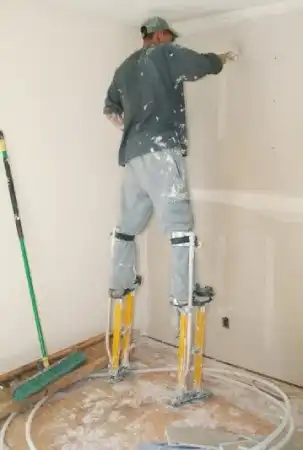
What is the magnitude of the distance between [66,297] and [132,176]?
89 centimetres

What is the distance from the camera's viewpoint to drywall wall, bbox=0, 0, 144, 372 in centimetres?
269

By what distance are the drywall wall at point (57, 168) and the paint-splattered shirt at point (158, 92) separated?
44 centimetres

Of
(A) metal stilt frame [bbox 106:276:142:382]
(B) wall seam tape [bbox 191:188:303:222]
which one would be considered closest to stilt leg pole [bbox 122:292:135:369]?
(A) metal stilt frame [bbox 106:276:142:382]

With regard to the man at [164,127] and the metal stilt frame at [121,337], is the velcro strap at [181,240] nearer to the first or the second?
the man at [164,127]

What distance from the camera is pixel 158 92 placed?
8.29ft

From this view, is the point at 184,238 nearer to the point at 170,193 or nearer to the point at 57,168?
the point at 170,193

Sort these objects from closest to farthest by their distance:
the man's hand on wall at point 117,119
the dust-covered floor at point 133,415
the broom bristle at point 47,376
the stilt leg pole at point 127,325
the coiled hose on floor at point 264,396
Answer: the coiled hose on floor at point 264,396 → the dust-covered floor at point 133,415 → the broom bristle at point 47,376 → the man's hand on wall at point 117,119 → the stilt leg pole at point 127,325

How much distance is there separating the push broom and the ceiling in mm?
845

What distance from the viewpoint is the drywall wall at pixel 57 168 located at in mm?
2693

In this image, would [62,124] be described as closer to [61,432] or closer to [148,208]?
[148,208]

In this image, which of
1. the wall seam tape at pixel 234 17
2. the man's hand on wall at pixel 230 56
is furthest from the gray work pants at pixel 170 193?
the wall seam tape at pixel 234 17

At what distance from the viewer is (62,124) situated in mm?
2914

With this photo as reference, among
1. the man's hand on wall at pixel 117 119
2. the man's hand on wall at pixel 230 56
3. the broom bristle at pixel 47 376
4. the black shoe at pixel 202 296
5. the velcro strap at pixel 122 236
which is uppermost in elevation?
the man's hand on wall at pixel 230 56

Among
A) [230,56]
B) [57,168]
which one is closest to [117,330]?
[57,168]
